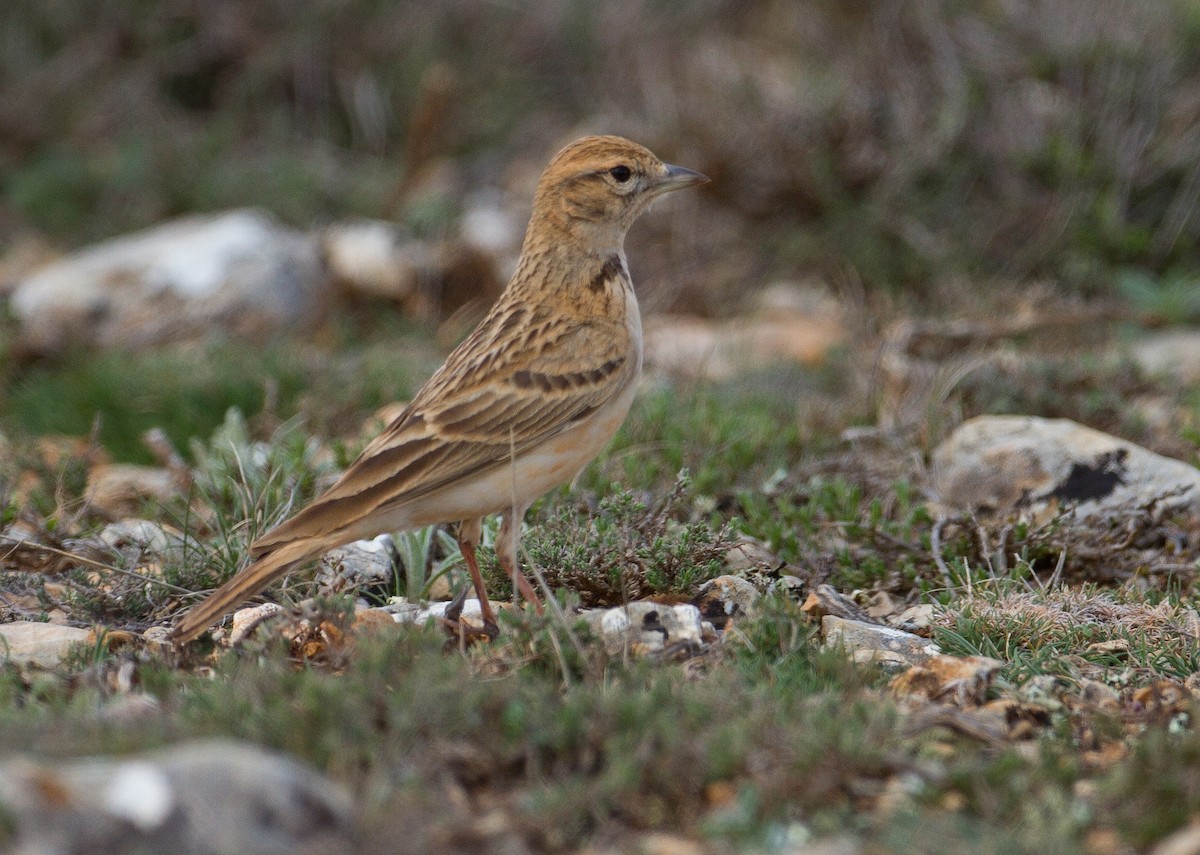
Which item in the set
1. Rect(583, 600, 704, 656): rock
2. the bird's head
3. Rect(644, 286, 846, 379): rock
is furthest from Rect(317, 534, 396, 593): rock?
Rect(644, 286, 846, 379): rock

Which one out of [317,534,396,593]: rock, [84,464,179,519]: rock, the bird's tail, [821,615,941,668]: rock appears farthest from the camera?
[84,464,179,519]: rock

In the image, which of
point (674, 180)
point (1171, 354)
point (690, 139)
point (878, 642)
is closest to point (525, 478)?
point (878, 642)

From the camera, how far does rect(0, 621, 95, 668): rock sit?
4262 mm

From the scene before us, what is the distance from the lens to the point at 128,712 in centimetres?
353

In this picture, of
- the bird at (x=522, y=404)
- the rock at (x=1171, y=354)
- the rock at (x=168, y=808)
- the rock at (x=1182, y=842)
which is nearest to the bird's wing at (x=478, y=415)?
the bird at (x=522, y=404)

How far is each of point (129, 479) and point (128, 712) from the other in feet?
10.3

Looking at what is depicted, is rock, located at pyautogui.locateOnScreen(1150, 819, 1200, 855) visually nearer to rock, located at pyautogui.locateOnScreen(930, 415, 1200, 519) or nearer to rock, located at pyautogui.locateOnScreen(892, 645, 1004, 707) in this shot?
rock, located at pyautogui.locateOnScreen(892, 645, 1004, 707)

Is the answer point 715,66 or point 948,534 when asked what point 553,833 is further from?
point 715,66

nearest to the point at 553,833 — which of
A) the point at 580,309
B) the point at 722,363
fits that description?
the point at 580,309

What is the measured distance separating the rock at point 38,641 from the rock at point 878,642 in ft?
7.06

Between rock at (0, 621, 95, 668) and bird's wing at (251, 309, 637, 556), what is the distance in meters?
0.63

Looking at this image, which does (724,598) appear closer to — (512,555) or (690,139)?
(512,555)

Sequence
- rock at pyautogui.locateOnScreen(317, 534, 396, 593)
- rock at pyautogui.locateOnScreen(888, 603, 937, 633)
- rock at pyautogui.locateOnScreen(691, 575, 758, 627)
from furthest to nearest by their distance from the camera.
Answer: rock at pyautogui.locateOnScreen(317, 534, 396, 593)
rock at pyautogui.locateOnScreen(888, 603, 937, 633)
rock at pyautogui.locateOnScreen(691, 575, 758, 627)

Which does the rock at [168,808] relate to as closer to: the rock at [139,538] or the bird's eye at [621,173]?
the rock at [139,538]
